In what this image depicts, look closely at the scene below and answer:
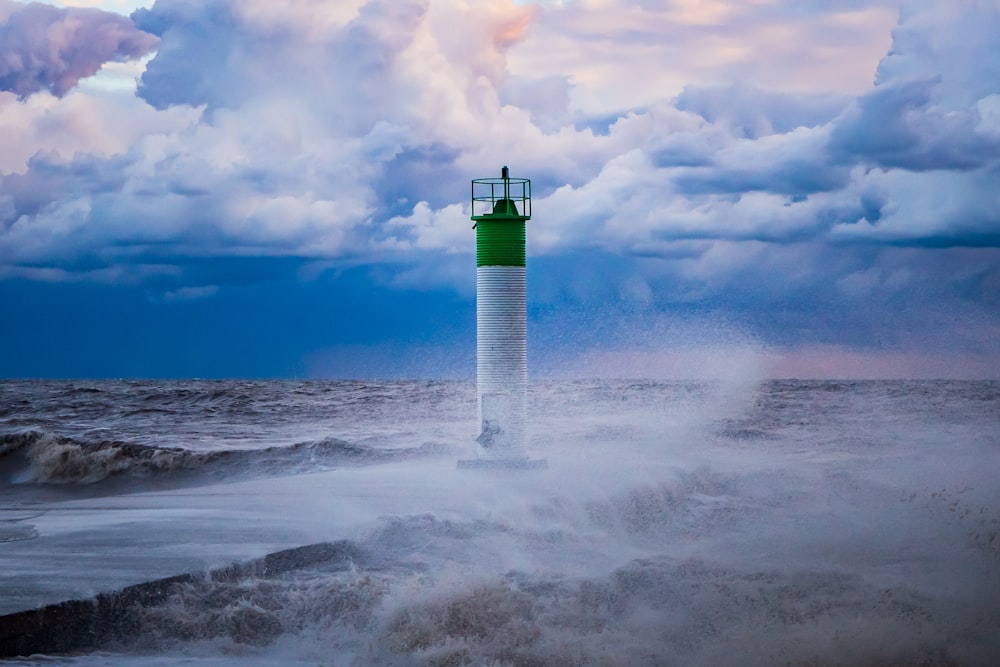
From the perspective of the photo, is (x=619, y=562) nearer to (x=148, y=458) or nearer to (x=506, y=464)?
(x=506, y=464)

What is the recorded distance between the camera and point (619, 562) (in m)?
9.24

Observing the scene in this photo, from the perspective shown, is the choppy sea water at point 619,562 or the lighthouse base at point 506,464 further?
the lighthouse base at point 506,464

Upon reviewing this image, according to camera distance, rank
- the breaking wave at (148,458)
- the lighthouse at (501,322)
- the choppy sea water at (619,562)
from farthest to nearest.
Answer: the breaking wave at (148,458) → the lighthouse at (501,322) → the choppy sea water at (619,562)

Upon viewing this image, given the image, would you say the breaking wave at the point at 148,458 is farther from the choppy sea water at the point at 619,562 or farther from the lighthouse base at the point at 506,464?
the lighthouse base at the point at 506,464

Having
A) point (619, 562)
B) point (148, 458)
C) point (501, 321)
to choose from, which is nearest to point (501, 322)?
point (501, 321)

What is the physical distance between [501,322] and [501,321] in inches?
0.6

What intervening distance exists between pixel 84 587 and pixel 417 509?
4154 mm

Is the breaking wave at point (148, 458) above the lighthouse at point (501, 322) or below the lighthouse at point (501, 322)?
below

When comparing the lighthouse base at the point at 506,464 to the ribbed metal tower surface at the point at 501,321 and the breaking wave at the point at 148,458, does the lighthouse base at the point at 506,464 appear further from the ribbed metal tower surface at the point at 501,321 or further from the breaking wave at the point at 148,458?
the breaking wave at the point at 148,458

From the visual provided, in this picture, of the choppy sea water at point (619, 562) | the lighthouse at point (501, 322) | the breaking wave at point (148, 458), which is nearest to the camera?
the choppy sea water at point (619, 562)

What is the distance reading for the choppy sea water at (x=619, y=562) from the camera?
6953 mm

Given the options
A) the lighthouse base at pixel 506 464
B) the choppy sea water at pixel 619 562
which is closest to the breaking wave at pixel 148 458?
the choppy sea water at pixel 619 562

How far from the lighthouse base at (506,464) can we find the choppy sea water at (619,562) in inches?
10.6

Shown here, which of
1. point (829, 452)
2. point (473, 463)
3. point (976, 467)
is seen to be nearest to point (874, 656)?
point (473, 463)
